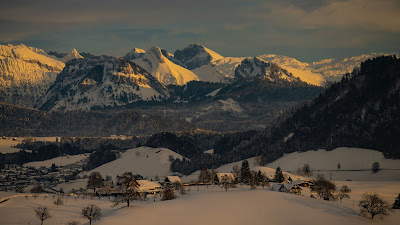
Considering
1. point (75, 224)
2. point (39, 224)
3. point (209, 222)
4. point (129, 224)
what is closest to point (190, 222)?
point (209, 222)

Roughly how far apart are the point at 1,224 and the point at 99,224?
31.5m

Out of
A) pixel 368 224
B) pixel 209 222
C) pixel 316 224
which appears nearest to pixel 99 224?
pixel 209 222

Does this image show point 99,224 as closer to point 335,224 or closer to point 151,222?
point 151,222

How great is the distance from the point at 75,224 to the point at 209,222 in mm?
41893

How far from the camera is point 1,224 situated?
643 feet

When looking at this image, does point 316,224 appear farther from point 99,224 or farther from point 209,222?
point 99,224

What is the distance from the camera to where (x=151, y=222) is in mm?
Result: 199875

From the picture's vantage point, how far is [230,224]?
198 metres

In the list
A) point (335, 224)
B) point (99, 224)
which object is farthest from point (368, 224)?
point (99, 224)

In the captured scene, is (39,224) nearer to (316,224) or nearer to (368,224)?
(316,224)

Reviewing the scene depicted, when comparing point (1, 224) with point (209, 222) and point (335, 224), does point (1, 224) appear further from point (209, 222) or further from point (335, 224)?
point (335, 224)

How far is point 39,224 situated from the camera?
199 m

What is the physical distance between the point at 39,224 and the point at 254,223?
68.2 m

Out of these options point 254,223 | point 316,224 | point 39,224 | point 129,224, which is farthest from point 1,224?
point 316,224
